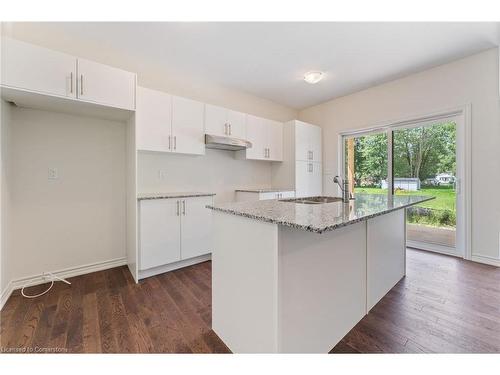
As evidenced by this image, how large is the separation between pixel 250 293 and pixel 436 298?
73.8 inches

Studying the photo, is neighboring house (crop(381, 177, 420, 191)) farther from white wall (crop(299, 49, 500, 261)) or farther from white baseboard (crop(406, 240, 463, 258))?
white baseboard (crop(406, 240, 463, 258))

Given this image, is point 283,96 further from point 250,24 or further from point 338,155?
point 250,24

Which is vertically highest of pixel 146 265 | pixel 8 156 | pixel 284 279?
pixel 8 156

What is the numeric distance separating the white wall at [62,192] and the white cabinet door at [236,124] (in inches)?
57.0

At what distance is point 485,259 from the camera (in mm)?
2707

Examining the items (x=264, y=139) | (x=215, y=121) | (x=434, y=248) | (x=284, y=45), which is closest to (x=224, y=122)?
(x=215, y=121)

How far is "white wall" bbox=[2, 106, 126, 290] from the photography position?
219 cm

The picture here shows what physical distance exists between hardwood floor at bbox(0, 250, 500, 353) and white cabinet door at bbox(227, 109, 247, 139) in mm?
2124

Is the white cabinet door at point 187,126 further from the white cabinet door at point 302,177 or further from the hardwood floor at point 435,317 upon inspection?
the hardwood floor at point 435,317

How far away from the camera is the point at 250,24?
85.4 inches

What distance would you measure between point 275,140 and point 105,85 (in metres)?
2.63

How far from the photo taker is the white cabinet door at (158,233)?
95.1 inches
